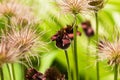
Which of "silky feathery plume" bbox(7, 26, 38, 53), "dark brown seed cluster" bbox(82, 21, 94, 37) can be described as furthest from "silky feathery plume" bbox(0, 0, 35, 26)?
"dark brown seed cluster" bbox(82, 21, 94, 37)

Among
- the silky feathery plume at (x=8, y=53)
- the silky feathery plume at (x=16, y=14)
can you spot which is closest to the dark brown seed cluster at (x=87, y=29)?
the silky feathery plume at (x=16, y=14)

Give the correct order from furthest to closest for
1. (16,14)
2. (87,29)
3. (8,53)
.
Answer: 1. (87,29)
2. (16,14)
3. (8,53)

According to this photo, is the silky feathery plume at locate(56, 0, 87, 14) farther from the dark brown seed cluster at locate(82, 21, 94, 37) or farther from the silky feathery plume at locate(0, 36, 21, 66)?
the dark brown seed cluster at locate(82, 21, 94, 37)

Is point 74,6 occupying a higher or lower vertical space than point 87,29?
higher

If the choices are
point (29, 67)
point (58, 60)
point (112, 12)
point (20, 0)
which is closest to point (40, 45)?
point (29, 67)

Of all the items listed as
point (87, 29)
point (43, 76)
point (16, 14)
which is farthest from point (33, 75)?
point (87, 29)

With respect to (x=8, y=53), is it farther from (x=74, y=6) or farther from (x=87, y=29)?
(x=87, y=29)
